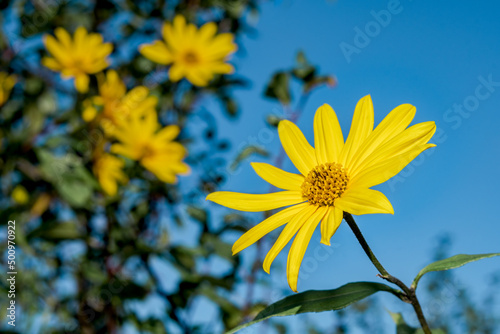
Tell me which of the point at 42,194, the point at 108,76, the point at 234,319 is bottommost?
the point at 234,319

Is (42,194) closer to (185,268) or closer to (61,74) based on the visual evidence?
(61,74)

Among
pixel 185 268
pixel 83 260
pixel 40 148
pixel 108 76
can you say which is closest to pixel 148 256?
pixel 185 268

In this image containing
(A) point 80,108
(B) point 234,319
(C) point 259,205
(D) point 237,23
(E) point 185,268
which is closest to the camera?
(C) point 259,205

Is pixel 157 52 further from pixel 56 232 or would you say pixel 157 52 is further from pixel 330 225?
pixel 330 225

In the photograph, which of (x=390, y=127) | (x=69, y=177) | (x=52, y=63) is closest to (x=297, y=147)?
(x=390, y=127)

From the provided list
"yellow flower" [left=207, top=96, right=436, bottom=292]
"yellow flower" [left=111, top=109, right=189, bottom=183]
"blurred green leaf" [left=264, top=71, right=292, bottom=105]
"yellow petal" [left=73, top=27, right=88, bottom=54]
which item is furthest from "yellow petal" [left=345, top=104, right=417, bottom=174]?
"yellow petal" [left=73, top=27, right=88, bottom=54]

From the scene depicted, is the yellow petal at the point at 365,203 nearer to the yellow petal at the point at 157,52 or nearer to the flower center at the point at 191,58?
the yellow petal at the point at 157,52
